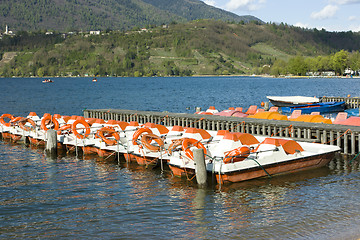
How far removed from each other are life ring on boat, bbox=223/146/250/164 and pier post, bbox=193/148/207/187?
150 centimetres

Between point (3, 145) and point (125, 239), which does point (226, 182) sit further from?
point (3, 145)

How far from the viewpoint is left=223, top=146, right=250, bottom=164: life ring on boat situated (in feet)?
68.4

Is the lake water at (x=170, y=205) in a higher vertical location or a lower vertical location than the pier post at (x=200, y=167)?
lower

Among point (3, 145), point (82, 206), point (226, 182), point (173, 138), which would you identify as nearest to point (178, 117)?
point (173, 138)

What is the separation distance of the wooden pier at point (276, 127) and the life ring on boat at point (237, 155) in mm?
6678

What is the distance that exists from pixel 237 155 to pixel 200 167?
2.32 meters

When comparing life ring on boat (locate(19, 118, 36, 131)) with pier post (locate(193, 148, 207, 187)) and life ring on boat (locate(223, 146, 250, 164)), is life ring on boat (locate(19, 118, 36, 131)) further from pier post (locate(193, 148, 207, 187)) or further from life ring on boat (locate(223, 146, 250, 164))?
life ring on boat (locate(223, 146, 250, 164))

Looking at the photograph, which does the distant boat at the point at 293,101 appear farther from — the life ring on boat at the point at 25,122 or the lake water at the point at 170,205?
the life ring on boat at the point at 25,122

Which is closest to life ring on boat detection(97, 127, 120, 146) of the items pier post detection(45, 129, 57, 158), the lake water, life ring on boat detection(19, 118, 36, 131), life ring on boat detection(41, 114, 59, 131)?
the lake water

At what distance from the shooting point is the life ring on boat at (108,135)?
27.8 meters

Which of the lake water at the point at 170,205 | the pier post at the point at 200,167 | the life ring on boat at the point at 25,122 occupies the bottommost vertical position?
the lake water at the point at 170,205

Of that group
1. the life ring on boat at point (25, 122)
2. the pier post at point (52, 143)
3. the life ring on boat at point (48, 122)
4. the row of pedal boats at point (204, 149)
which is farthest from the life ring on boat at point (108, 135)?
the life ring on boat at point (25, 122)

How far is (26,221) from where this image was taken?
16.7m

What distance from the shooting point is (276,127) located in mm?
30312
